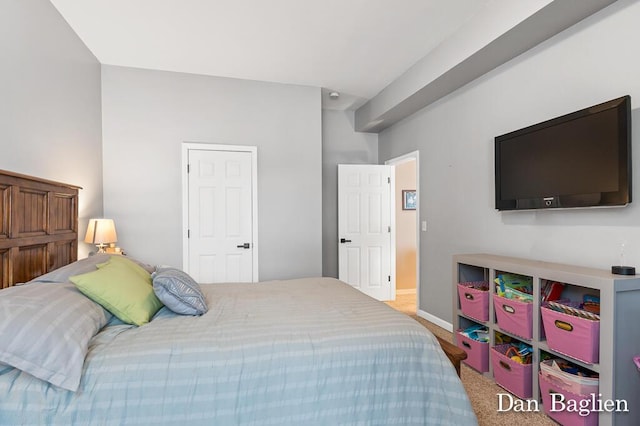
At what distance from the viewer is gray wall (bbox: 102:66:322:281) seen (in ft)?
12.1

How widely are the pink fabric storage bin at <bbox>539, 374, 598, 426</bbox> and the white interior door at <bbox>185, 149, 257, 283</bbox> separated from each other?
293 cm

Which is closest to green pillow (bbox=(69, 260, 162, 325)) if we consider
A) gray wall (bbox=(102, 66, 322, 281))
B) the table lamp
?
the table lamp

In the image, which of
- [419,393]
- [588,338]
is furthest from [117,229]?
[588,338]

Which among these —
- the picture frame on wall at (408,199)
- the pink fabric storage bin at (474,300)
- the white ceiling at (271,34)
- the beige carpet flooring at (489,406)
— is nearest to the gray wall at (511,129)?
the pink fabric storage bin at (474,300)

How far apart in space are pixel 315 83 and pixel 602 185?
3050 mm

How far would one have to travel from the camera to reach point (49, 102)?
8.12 feet

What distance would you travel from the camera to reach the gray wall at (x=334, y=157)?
196 inches

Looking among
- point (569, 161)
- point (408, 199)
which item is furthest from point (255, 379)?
point (408, 199)

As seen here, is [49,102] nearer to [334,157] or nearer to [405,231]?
[334,157]

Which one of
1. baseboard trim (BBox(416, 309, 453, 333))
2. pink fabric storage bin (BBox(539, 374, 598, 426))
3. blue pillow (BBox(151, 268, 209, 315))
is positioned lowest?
baseboard trim (BBox(416, 309, 453, 333))

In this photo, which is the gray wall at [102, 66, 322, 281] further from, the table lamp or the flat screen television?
the flat screen television

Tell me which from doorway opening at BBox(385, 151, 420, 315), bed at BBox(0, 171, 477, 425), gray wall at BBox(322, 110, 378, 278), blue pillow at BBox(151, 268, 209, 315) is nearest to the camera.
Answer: bed at BBox(0, 171, 477, 425)

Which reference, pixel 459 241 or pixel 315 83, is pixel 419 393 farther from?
pixel 315 83

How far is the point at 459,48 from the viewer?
2879 mm
